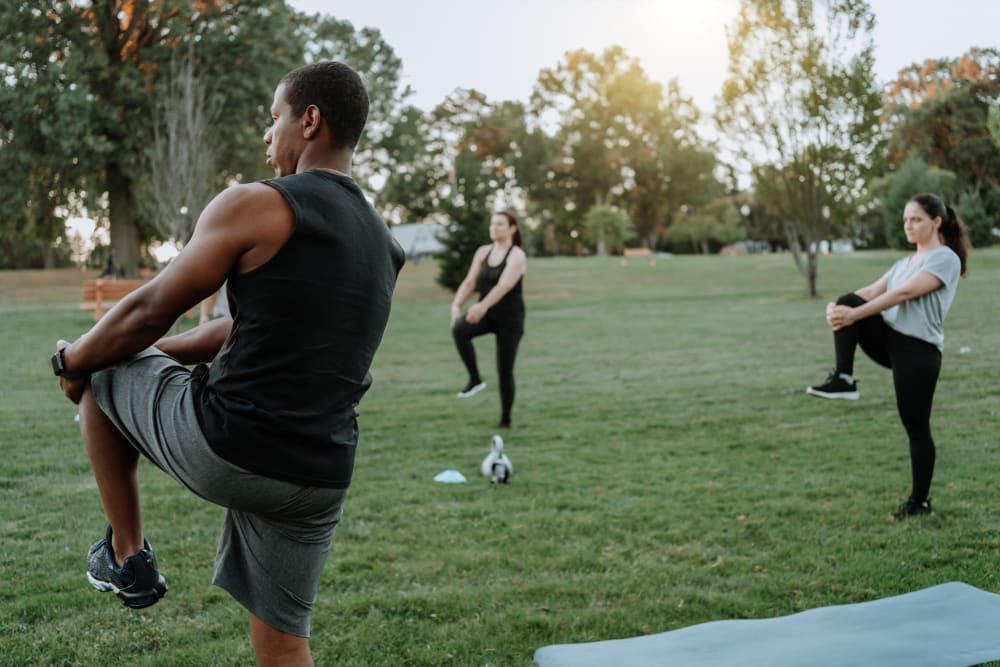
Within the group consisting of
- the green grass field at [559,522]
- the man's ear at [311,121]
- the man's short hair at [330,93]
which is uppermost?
the man's short hair at [330,93]

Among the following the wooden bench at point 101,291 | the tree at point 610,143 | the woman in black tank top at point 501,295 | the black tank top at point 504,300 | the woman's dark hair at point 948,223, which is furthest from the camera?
the tree at point 610,143

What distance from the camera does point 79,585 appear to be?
15.2 ft

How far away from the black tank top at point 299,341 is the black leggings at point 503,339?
250 inches

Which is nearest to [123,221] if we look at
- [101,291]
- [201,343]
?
[101,291]

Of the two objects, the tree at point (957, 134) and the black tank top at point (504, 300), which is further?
the tree at point (957, 134)

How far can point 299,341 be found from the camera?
7.59 feet

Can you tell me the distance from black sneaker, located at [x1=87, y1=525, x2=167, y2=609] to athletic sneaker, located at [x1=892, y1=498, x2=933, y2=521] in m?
4.97

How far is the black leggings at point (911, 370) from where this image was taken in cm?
560

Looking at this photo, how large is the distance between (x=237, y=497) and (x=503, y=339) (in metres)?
6.66

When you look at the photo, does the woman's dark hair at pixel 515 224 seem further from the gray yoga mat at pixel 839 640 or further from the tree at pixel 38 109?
the tree at pixel 38 109

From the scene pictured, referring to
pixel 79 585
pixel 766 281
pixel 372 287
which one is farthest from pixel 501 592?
pixel 766 281

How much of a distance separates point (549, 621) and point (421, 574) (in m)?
0.96

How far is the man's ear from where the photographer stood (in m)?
2.49

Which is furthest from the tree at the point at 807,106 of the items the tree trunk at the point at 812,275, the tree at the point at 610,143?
the tree at the point at 610,143
